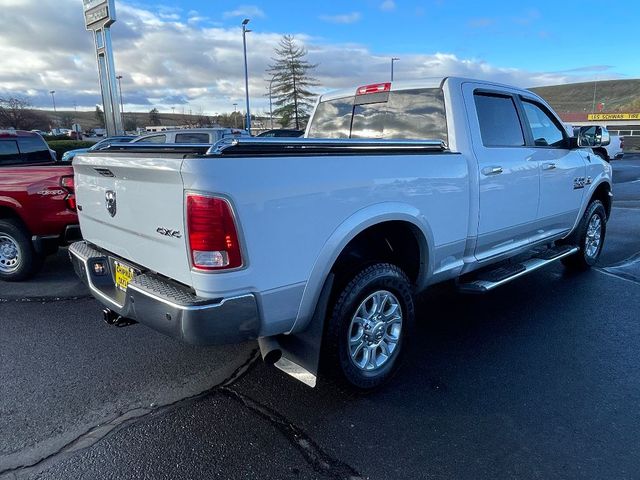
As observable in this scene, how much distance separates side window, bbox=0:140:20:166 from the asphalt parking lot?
3.98 meters

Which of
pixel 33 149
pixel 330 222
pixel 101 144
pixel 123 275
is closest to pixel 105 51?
pixel 33 149

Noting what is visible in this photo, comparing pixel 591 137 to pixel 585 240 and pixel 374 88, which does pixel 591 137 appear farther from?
pixel 374 88

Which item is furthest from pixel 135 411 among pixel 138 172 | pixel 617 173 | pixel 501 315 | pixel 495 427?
pixel 617 173

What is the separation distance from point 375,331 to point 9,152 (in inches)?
277

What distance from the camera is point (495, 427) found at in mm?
2676

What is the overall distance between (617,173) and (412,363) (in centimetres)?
2011

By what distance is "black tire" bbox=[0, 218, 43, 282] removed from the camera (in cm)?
522

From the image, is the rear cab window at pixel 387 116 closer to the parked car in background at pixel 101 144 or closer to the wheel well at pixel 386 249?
the wheel well at pixel 386 249

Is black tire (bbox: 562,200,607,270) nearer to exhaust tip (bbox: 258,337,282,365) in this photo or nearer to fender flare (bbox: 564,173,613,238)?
fender flare (bbox: 564,173,613,238)

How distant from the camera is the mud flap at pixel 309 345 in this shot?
267cm

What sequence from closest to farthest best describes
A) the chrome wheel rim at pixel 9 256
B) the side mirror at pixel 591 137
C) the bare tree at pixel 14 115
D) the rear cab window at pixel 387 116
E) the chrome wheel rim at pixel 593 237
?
the rear cab window at pixel 387 116, the side mirror at pixel 591 137, the chrome wheel rim at pixel 9 256, the chrome wheel rim at pixel 593 237, the bare tree at pixel 14 115

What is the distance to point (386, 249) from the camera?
11.3ft

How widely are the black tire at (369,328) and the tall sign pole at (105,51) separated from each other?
12276 millimetres

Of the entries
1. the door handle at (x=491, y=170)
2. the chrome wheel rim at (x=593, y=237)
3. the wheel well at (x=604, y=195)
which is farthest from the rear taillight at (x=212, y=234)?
the wheel well at (x=604, y=195)
